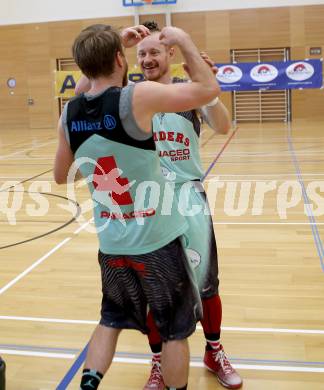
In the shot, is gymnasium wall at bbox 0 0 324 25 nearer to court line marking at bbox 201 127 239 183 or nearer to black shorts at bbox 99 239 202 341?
court line marking at bbox 201 127 239 183

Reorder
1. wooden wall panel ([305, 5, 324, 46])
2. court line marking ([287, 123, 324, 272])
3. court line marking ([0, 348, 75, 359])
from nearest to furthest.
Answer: court line marking ([0, 348, 75, 359]) → court line marking ([287, 123, 324, 272]) → wooden wall panel ([305, 5, 324, 46])

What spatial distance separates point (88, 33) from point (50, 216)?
15.5 ft

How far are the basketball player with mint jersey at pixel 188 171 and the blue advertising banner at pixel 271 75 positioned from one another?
15198mm

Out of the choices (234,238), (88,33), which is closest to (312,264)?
(234,238)

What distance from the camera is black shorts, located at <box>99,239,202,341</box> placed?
198cm

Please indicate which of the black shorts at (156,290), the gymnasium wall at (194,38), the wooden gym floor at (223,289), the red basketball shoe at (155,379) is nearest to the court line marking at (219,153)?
the wooden gym floor at (223,289)

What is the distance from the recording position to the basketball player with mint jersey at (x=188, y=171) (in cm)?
238

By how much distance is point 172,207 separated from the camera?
2.09 metres

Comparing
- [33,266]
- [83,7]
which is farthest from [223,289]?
[83,7]

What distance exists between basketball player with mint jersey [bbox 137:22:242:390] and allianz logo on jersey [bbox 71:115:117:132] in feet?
2.04

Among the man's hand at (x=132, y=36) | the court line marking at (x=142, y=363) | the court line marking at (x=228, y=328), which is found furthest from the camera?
the court line marking at (x=228, y=328)

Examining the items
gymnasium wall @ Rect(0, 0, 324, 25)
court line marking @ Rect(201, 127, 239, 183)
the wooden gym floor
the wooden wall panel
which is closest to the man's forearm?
the wooden gym floor

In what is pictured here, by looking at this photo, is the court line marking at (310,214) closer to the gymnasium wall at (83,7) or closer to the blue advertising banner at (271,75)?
the blue advertising banner at (271,75)

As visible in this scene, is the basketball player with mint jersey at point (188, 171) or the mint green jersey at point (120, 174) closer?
the mint green jersey at point (120, 174)
